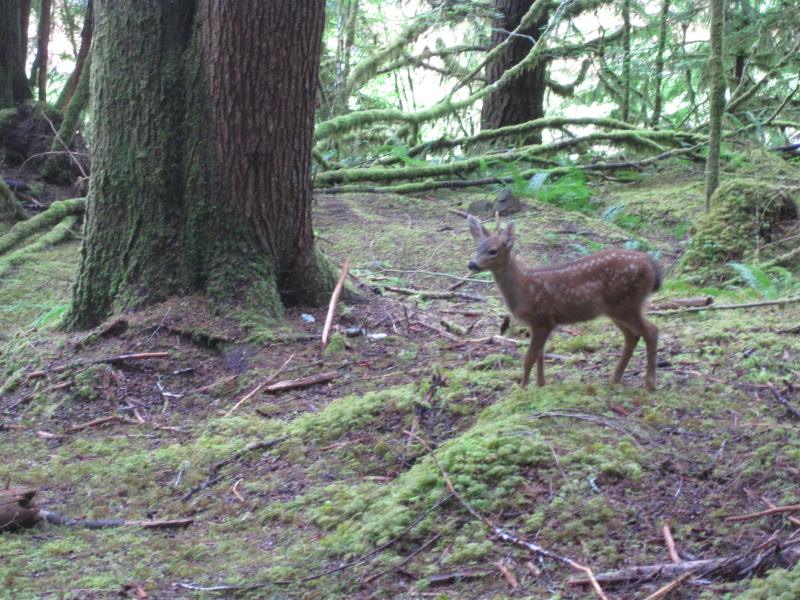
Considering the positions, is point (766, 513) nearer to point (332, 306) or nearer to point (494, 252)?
point (494, 252)

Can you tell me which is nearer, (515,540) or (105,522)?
(515,540)

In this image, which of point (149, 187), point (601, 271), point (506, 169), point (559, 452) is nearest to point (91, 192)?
point (149, 187)

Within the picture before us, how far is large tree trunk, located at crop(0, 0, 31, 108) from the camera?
13547mm

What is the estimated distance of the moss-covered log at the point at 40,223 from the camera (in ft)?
34.3

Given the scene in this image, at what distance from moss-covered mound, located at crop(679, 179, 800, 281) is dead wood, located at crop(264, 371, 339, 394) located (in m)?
3.50

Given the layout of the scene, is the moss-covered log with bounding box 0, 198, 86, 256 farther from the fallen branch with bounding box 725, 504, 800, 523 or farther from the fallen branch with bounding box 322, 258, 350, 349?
the fallen branch with bounding box 725, 504, 800, 523

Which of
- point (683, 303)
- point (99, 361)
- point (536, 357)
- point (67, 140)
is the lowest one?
point (99, 361)

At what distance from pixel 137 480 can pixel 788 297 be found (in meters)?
4.72

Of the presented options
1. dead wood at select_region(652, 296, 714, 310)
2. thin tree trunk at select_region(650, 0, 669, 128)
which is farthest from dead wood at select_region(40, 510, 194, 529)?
thin tree trunk at select_region(650, 0, 669, 128)

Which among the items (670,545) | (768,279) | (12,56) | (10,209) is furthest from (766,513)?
(12,56)

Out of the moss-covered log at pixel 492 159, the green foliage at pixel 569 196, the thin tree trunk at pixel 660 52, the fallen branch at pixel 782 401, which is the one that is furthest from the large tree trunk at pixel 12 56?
the fallen branch at pixel 782 401

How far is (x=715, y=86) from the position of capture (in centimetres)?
840

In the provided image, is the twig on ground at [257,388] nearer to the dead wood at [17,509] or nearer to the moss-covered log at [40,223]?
the dead wood at [17,509]

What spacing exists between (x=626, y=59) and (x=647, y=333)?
1012cm
